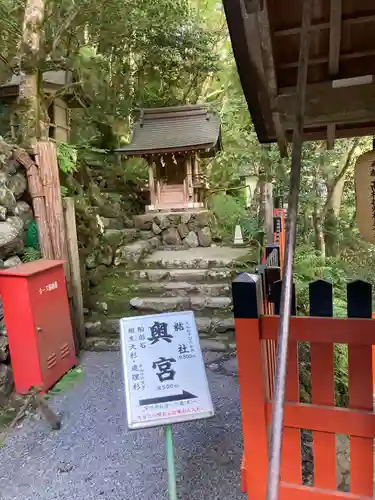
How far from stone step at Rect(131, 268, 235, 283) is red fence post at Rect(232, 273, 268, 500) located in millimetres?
4844

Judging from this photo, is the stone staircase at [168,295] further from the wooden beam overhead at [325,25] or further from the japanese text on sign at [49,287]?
the wooden beam overhead at [325,25]

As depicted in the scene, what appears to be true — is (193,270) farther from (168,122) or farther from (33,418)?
(168,122)

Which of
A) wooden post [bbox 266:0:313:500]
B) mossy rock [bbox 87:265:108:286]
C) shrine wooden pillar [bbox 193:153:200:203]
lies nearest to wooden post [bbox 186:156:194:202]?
shrine wooden pillar [bbox 193:153:200:203]

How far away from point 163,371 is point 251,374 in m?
0.50

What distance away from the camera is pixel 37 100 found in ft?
18.6

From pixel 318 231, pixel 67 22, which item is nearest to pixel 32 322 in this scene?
pixel 67 22

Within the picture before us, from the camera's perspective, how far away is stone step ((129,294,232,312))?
20.7ft

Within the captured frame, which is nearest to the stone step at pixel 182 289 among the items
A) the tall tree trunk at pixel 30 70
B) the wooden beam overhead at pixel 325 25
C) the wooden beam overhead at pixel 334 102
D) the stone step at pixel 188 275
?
the stone step at pixel 188 275

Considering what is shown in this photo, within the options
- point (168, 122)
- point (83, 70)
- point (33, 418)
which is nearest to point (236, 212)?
point (168, 122)

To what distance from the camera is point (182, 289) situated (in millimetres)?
6867

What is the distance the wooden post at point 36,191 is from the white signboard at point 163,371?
9.47 ft

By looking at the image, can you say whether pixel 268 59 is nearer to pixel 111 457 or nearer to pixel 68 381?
pixel 111 457

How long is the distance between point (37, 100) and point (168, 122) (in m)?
7.22

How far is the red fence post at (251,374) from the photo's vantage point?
81.0 inches
